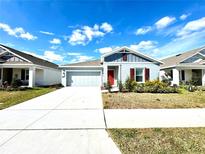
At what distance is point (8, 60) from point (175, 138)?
71.2 ft

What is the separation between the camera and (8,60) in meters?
20.3

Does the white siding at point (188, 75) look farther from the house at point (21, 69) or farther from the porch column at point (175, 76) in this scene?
the house at point (21, 69)

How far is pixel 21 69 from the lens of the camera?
2286 cm

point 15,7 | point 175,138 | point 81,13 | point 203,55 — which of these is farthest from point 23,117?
point 203,55

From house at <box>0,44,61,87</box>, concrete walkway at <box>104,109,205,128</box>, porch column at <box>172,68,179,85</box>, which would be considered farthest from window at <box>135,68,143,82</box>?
house at <box>0,44,61,87</box>

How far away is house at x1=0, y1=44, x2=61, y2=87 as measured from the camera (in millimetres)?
19875

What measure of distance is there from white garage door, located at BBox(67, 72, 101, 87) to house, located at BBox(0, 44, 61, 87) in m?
4.37

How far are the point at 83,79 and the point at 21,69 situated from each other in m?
9.15

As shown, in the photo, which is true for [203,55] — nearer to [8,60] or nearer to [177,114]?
[177,114]

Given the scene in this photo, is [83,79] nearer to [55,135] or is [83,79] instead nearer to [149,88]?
[149,88]

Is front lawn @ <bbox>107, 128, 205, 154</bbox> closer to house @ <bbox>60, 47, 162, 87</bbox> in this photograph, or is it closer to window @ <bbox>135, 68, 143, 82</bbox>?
house @ <bbox>60, 47, 162, 87</bbox>

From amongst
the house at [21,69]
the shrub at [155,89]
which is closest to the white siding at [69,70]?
the house at [21,69]

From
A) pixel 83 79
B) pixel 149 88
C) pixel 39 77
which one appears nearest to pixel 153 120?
pixel 149 88

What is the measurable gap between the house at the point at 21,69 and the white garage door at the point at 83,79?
172 inches
